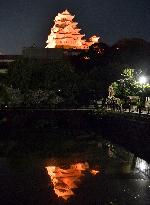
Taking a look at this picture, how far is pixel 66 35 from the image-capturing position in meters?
89.3

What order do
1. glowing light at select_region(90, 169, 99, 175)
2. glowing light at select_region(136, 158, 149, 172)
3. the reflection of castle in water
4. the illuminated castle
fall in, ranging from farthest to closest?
the illuminated castle → glowing light at select_region(136, 158, 149, 172) → glowing light at select_region(90, 169, 99, 175) → the reflection of castle in water

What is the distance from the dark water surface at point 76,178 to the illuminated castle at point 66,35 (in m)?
66.6

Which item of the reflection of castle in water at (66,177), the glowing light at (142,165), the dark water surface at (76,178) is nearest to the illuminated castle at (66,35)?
the dark water surface at (76,178)

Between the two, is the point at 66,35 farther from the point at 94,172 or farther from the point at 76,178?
the point at 76,178

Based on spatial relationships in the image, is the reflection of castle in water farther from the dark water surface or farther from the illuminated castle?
the illuminated castle

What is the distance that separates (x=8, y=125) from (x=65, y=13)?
6278cm

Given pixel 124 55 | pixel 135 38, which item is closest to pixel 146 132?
pixel 124 55

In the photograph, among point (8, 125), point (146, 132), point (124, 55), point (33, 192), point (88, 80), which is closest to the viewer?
point (33, 192)

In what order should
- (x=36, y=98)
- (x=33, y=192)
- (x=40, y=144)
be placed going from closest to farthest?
(x=33, y=192)
(x=40, y=144)
(x=36, y=98)

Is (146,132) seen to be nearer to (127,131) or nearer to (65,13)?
(127,131)

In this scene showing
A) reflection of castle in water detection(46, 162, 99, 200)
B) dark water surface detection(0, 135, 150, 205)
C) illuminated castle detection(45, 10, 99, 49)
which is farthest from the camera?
illuminated castle detection(45, 10, 99, 49)

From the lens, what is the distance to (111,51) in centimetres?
5653

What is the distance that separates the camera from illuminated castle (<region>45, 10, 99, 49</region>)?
3469 inches

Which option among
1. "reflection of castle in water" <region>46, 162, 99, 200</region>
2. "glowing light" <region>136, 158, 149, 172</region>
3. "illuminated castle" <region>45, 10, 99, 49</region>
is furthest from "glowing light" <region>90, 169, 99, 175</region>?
"illuminated castle" <region>45, 10, 99, 49</region>
